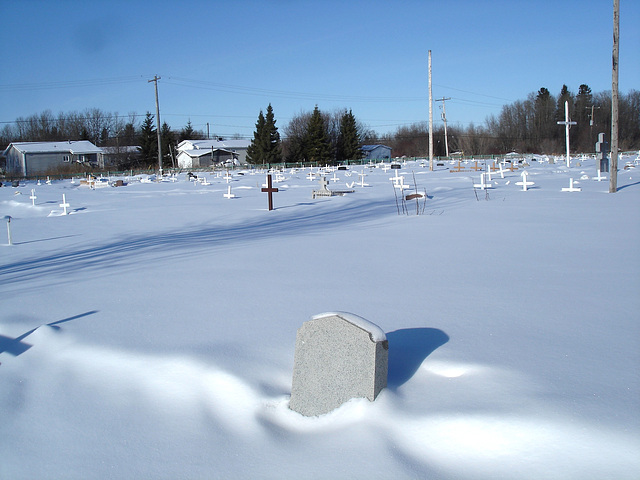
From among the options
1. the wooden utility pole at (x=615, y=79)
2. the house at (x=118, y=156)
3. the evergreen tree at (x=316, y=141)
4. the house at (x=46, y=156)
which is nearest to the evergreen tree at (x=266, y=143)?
the evergreen tree at (x=316, y=141)

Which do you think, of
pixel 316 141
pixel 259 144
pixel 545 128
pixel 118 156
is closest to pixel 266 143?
pixel 259 144

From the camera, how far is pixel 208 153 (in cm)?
8094

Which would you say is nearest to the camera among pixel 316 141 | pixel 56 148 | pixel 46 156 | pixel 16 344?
pixel 16 344

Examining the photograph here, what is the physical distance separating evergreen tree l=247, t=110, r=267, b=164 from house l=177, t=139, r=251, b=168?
23.6 ft

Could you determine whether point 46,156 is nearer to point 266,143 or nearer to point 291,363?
point 266,143

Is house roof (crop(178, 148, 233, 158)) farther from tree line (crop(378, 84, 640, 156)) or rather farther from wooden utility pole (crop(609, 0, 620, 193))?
wooden utility pole (crop(609, 0, 620, 193))

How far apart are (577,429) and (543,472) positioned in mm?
411

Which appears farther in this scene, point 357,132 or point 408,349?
point 357,132

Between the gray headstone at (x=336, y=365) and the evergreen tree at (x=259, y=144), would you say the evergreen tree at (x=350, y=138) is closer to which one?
the evergreen tree at (x=259, y=144)

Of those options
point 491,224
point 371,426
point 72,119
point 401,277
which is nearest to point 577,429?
point 371,426

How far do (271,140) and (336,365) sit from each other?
70.6m

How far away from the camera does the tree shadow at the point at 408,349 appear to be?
3.77 meters

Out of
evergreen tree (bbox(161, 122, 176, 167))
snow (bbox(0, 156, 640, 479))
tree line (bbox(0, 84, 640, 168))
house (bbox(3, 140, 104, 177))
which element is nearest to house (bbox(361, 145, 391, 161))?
tree line (bbox(0, 84, 640, 168))

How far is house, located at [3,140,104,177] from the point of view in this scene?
6919 cm
